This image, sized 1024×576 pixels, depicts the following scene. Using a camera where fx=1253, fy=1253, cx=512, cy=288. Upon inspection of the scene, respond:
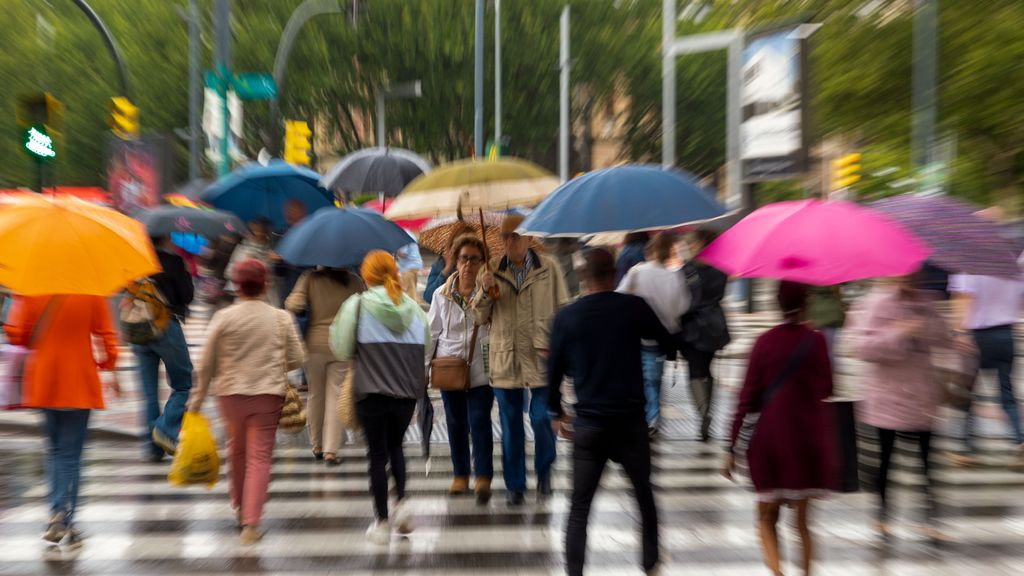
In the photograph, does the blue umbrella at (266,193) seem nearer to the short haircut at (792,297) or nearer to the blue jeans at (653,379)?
the blue jeans at (653,379)

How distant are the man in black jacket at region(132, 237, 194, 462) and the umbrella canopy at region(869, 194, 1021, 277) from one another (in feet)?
20.4

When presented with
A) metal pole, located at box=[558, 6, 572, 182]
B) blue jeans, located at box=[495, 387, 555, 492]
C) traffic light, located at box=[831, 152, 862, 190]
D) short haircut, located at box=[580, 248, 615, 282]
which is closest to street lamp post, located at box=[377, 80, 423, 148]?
metal pole, located at box=[558, 6, 572, 182]

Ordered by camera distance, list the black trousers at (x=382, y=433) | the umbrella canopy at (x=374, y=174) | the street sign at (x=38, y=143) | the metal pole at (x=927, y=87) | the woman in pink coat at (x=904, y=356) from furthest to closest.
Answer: the metal pole at (x=927, y=87), the umbrella canopy at (x=374, y=174), the street sign at (x=38, y=143), the black trousers at (x=382, y=433), the woman in pink coat at (x=904, y=356)

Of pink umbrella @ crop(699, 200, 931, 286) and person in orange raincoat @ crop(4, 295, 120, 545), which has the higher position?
pink umbrella @ crop(699, 200, 931, 286)

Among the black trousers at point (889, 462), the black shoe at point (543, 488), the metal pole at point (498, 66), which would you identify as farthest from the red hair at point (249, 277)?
the metal pole at point (498, 66)

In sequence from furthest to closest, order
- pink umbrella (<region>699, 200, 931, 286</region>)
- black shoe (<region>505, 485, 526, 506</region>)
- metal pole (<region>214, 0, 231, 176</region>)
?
metal pole (<region>214, 0, 231, 176</region>), black shoe (<region>505, 485, 526, 506</region>), pink umbrella (<region>699, 200, 931, 286</region>)

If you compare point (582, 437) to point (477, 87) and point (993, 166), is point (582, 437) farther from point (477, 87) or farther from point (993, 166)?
point (477, 87)

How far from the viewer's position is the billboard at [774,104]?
559 inches

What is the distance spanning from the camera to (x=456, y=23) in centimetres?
4066

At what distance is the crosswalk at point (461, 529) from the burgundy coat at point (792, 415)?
0.94m

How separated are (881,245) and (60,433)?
5015 millimetres

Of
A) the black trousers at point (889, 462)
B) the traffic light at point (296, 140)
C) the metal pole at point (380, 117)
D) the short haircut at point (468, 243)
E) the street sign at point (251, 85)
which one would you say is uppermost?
the metal pole at point (380, 117)

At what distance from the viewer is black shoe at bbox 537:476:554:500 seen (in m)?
9.14

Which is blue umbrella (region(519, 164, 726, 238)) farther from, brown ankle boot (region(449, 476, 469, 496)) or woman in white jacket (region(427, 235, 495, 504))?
brown ankle boot (region(449, 476, 469, 496))
